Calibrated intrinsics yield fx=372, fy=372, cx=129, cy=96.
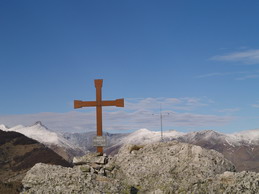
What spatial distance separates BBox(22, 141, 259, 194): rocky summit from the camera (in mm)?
18514

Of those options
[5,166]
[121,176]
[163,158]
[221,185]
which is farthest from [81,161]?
[5,166]

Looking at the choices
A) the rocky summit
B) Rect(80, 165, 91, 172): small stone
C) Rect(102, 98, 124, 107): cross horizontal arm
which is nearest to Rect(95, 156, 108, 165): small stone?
the rocky summit

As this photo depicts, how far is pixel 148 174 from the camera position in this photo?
71.7 feet

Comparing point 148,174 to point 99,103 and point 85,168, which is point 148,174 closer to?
point 85,168

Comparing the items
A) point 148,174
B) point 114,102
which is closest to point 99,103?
point 114,102

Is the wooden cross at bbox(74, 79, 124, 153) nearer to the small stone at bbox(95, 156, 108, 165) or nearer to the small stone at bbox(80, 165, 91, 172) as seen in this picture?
the small stone at bbox(95, 156, 108, 165)

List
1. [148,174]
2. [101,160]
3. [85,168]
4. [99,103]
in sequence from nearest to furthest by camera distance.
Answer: [148,174] < [85,168] < [101,160] < [99,103]

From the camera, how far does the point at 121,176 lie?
891 inches

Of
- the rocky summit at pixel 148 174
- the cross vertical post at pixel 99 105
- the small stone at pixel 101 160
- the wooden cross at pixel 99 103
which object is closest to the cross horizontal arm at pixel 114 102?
the wooden cross at pixel 99 103

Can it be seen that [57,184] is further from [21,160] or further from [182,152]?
[21,160]

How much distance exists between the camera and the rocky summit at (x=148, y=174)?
1851cm

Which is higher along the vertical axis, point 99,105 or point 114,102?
point 114,102

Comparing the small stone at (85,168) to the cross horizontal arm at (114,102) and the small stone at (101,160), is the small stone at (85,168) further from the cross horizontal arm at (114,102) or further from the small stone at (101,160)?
the cross horizontal arm at (114,102)

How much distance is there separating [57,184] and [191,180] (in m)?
7.25
